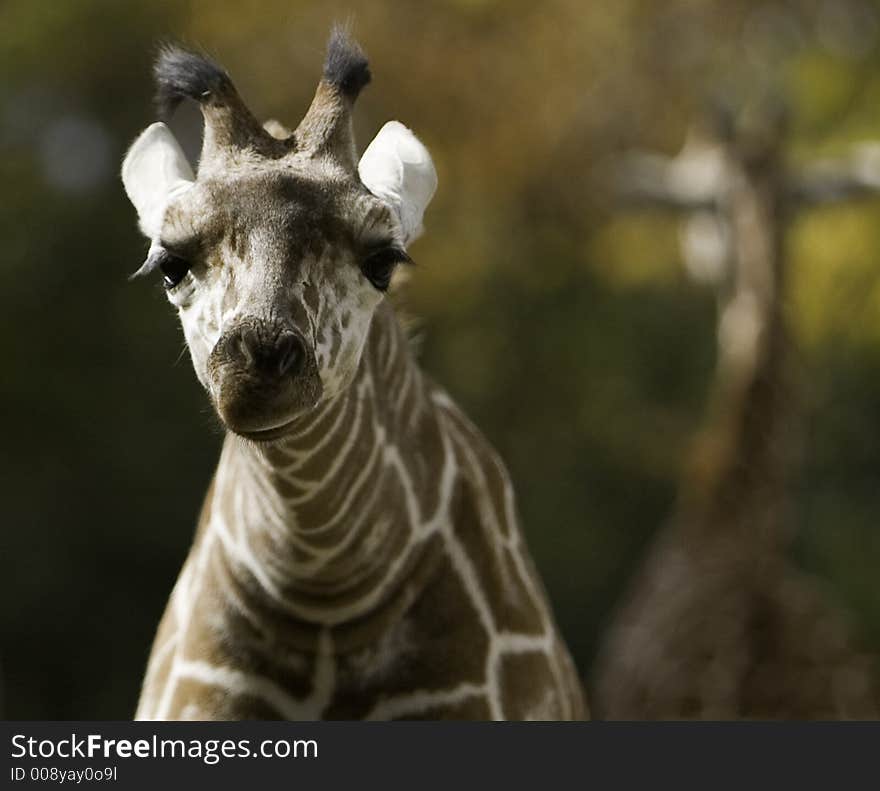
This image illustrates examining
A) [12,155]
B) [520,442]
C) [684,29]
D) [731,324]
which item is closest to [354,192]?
[731,324]

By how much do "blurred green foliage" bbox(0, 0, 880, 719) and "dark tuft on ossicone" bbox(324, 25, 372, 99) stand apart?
939 cm

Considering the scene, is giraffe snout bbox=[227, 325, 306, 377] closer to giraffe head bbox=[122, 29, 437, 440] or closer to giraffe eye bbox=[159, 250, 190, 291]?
giraffe head bbox=[122, 29, 437, 440]

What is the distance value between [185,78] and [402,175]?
46 cm

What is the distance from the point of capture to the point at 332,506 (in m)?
3.34

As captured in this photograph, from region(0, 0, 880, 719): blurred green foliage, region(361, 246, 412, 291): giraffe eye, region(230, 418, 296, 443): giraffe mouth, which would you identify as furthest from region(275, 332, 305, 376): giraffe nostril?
region(0, 0, 880, 719): blurred green foliage

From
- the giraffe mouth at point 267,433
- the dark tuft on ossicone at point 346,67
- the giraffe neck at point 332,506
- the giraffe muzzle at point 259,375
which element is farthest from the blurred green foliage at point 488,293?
the giraffe muzzle at point 259,375

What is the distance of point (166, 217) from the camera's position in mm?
3053

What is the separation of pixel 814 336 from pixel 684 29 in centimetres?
357

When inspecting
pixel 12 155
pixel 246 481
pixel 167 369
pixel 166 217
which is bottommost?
pixel 246 481

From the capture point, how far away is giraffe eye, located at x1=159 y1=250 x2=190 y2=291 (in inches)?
120

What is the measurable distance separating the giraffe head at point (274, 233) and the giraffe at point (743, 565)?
11.5 feet

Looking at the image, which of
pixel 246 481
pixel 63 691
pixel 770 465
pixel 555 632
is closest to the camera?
pixel 246 481

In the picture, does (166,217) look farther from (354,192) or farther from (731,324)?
(731,324)

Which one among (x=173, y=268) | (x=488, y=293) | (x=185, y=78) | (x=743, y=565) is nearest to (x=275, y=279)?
(x=173, y=268)
